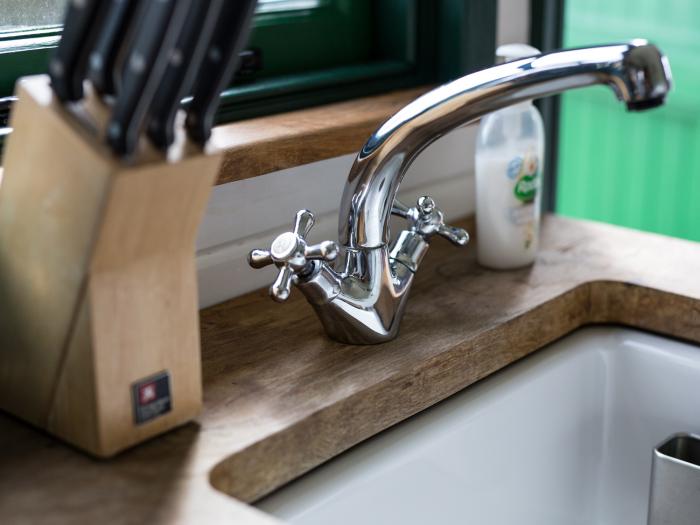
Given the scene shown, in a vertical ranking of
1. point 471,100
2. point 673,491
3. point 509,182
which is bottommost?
point 673,491

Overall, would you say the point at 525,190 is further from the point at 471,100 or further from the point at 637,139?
the point at 637,139

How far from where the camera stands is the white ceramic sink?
80cm

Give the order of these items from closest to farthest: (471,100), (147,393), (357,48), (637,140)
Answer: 1. (147,393)
2. (471,100)
3. (357,48)
4. (637,140)

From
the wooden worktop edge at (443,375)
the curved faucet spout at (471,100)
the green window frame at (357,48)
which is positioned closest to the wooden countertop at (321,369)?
the wooden worktop edge at (443,375)

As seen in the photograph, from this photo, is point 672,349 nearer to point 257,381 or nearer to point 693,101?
point 257,381

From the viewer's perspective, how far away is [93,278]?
2.08 ft

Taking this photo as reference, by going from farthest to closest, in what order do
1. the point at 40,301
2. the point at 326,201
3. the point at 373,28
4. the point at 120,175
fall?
the point at 373,28 → the point at 326,201 → the point at 40,301 → the point at 120,175

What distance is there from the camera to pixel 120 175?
1.91 feet

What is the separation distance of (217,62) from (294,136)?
328 millimetres

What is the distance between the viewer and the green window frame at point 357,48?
1.11 meters

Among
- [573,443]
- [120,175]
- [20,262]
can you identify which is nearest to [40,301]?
[20,262]

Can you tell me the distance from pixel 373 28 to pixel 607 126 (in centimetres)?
184

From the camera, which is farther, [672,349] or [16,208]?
[672,349]

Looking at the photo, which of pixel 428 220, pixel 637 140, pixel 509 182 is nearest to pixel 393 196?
pixel 428 220
